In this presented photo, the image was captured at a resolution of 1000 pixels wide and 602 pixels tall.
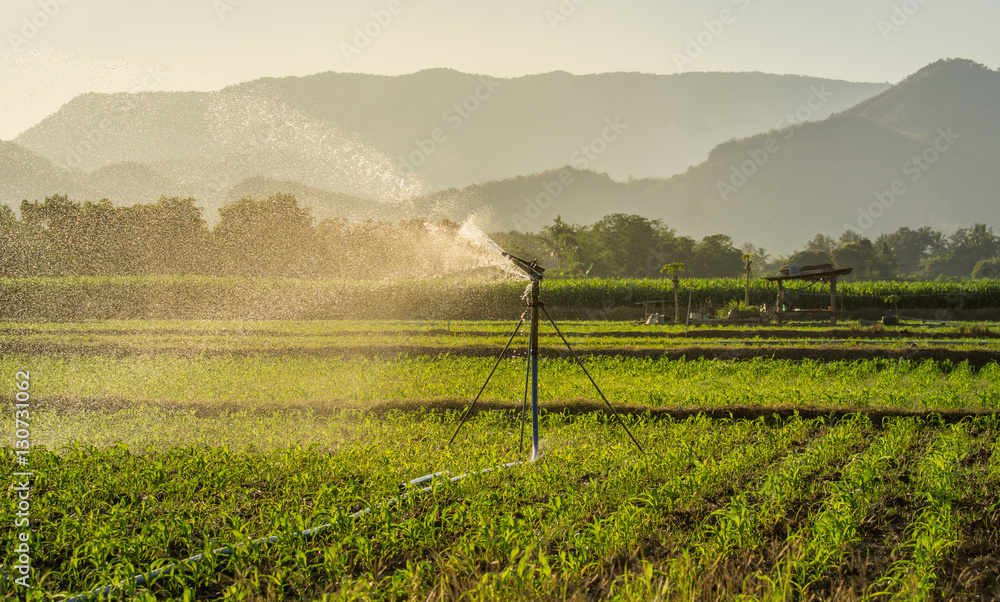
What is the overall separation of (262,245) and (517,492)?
56.8 m

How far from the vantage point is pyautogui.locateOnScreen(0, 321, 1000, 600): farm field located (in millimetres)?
3783

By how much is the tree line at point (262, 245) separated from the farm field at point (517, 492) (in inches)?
638

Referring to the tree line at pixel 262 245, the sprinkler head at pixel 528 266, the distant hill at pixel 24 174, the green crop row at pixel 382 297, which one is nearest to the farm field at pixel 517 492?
the sprinkler head at pixel 528 266

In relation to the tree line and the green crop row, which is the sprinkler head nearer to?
the tree line

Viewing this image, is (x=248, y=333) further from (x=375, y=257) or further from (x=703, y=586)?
(x=375, y=257)

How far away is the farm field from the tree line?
1621 cm

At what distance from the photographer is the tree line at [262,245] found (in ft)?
143

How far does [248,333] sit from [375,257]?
42868 millimetres

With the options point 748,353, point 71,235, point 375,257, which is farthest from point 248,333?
point 375,257

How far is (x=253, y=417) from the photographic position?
29.7ft

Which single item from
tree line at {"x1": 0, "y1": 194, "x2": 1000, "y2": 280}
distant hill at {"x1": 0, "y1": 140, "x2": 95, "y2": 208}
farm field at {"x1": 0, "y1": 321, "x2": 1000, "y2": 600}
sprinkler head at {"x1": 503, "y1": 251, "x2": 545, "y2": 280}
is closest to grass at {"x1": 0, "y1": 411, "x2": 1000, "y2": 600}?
farm field at {"x1": 0, "y1": 321, "x2": 1000, "y2": 600}
